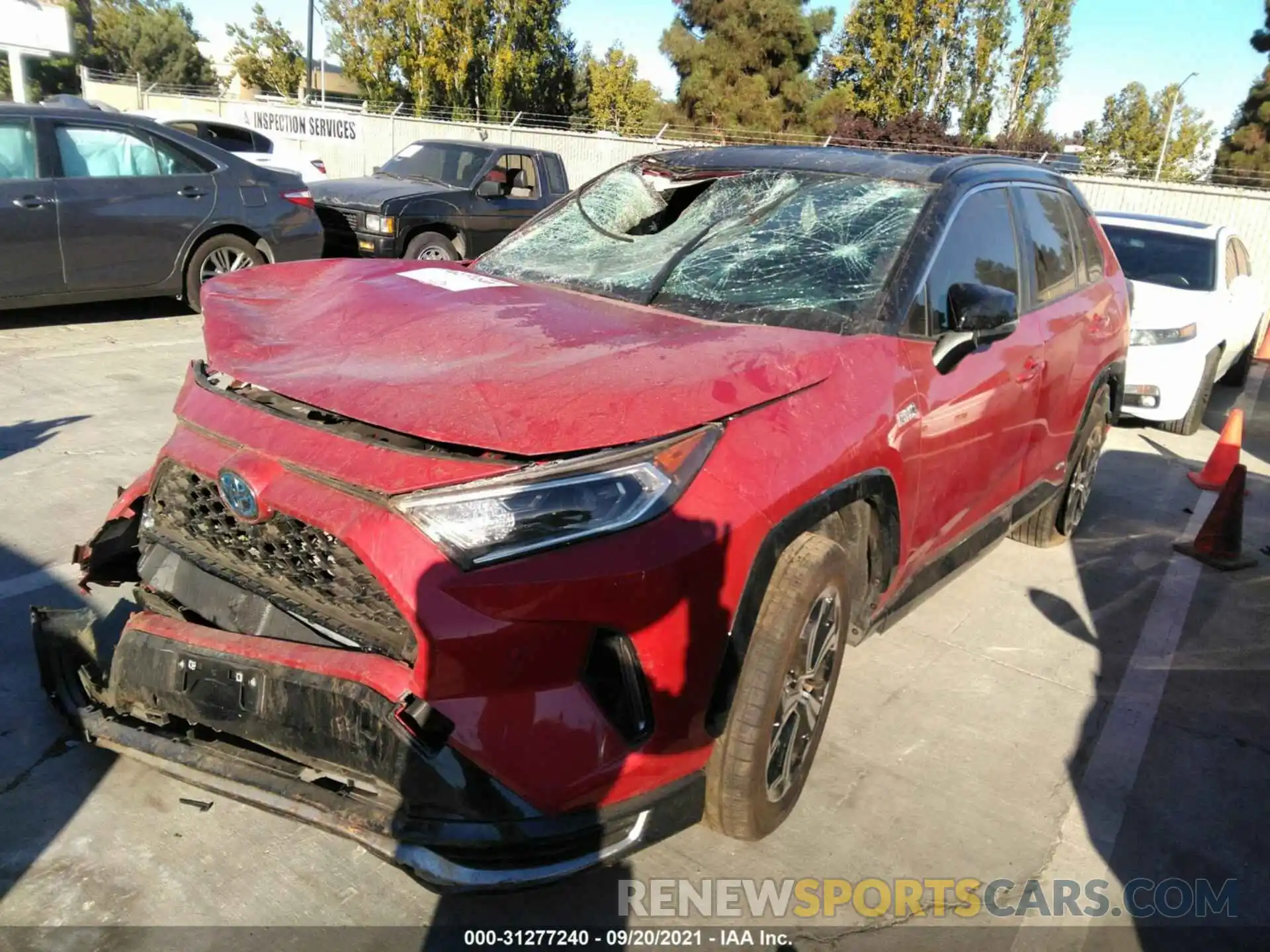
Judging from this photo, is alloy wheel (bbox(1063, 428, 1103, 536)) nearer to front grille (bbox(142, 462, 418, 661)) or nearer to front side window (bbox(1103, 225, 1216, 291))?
front side window (bbox(1103, 225, 1216, 291))

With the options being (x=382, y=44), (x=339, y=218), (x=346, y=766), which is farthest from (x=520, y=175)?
(x=382, y=44)

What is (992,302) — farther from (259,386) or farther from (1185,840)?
(259,386)

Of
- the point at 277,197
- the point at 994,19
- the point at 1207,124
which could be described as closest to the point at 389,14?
the point at 994,19

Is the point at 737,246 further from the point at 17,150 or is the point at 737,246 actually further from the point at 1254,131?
the point at 1254,131

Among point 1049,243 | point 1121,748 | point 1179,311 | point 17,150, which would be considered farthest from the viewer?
point 1179,311

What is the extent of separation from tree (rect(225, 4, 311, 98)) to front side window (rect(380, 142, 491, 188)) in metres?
35.8

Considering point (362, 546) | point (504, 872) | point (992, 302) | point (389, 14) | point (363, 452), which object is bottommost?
point (504, 872)

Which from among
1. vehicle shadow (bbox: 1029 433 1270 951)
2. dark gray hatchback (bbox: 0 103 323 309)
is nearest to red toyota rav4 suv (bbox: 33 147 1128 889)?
vehicle shadow (bbox: 1029 433 1270 951)

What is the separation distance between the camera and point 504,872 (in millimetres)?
2104

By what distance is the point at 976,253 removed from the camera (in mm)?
3719

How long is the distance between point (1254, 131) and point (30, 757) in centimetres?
4871

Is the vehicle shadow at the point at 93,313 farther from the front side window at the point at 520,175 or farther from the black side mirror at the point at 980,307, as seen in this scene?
the black side mirror at the point at 980,307

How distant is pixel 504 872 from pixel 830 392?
1470 mm

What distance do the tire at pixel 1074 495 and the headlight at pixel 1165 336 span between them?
8.28 feet
